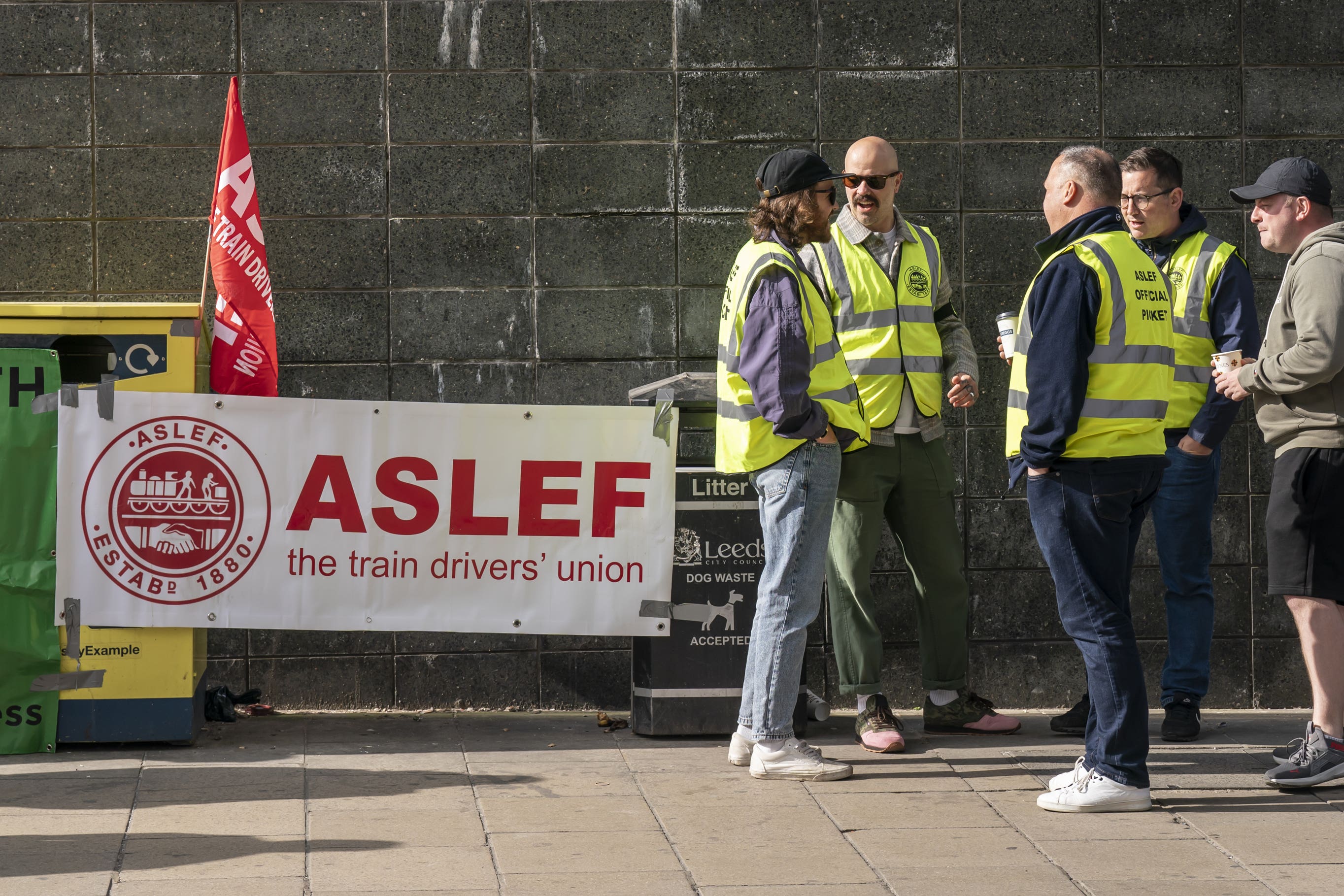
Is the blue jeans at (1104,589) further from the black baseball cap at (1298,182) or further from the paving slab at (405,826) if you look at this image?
the paving slab at (405,826)

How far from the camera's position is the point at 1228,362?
4.91 meters

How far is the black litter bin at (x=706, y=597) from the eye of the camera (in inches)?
213

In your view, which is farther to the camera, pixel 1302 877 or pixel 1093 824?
pixel 1093 824

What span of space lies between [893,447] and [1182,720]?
1.52m

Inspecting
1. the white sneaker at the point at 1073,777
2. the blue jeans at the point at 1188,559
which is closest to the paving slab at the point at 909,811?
the white sneaker at the point at 1073,777

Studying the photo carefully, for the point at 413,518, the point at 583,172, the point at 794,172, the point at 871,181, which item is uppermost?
the point at 583,172

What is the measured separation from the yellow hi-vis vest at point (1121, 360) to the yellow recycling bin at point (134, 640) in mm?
2969

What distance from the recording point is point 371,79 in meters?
5.98

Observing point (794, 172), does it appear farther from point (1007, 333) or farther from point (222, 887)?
point (222, 887)

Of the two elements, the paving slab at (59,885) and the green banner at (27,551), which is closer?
the paving slab at (59,885)

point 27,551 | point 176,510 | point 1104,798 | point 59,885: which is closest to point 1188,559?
point 1104,798

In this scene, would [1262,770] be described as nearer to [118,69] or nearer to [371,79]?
[371,79]

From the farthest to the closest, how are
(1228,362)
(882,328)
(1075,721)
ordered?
1. (1075,721)
2. (882,328)
3. (1228,362)

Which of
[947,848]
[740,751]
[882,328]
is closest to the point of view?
[947,848]
